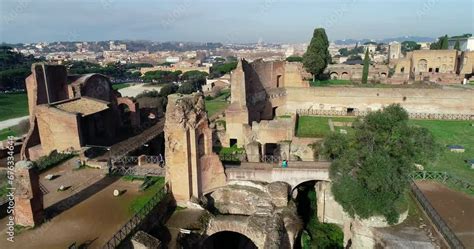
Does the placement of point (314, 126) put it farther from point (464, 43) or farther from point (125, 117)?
point (464, 43)

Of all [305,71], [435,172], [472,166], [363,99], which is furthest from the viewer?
[305,71]

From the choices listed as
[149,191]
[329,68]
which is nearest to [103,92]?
[149,191]

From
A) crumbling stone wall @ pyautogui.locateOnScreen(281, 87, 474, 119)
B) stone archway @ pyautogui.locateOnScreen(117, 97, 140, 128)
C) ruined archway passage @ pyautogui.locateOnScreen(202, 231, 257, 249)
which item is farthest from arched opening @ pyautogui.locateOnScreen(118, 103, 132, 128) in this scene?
crumbling stone wall @ pyautogui.locateOnScreen(281, 87, 474, 119)

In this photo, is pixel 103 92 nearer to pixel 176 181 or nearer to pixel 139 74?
pixel 176 181

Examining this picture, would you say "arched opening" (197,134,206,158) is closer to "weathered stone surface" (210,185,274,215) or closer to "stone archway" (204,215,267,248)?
"weathered stone surface" (210,185,274,215)

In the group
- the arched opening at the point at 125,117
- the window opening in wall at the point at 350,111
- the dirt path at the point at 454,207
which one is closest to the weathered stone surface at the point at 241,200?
the dirt path at the point at 454,207

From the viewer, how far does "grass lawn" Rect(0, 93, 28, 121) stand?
5081 centimetres

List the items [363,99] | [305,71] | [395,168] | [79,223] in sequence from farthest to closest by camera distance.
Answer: [305,71] < [363,99] < [395,168] < [79,223]

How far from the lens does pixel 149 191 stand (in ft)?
54.4

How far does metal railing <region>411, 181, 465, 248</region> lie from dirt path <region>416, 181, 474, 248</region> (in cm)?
47

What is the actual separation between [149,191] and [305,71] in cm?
3523

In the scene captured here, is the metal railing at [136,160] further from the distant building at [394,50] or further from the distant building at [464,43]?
the distant building at [394,50]

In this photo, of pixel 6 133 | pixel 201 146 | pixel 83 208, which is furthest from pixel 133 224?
pixel 6 133

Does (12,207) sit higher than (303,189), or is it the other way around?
(12,207)
